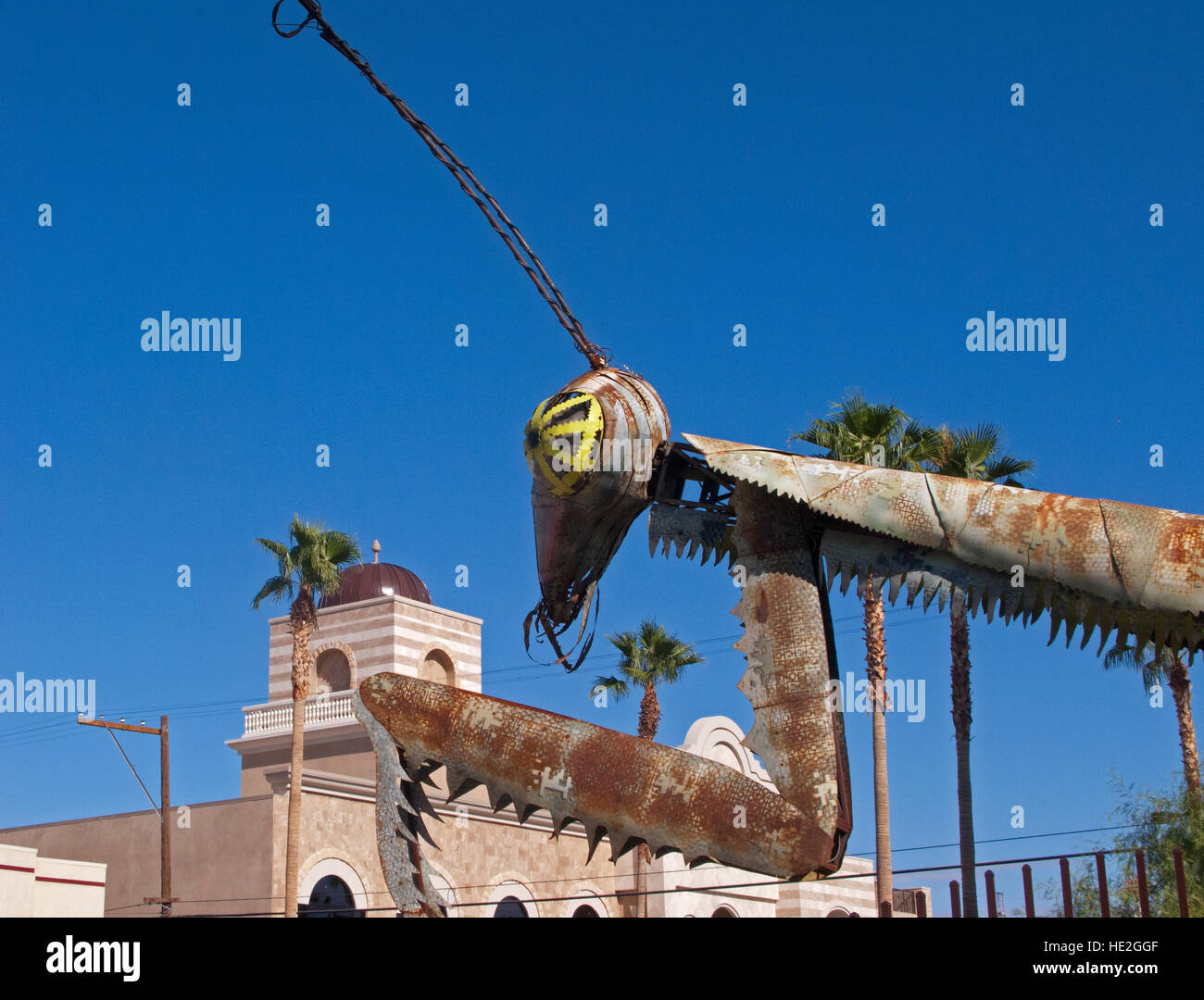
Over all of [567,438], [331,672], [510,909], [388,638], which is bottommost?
[510,909]

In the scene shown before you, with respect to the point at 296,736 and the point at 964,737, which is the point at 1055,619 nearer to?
the point at 964,737

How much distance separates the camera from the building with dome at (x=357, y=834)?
101 ft

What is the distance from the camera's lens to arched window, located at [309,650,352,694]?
43.1m

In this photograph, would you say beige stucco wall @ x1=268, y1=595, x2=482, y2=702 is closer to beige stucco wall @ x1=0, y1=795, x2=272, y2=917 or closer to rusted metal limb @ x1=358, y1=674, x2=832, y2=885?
beige stucco wall @ x1=0, y1=795, x2=272, y2=917

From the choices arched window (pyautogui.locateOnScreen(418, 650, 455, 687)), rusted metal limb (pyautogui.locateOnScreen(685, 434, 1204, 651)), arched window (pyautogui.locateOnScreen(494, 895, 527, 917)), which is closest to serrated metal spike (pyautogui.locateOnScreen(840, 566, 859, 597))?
rusted metal limb (pyautogui.locateOnScreen(685, 434, 1204, 651))

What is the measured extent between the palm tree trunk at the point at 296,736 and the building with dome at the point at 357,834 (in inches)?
18.1

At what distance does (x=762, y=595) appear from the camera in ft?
24.3

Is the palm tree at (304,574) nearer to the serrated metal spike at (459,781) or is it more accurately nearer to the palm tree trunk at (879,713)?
the palm tree trunk at (879,713)

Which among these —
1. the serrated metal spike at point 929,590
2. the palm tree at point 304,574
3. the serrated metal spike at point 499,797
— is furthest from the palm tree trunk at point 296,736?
the serrated metal spike at point 929,590

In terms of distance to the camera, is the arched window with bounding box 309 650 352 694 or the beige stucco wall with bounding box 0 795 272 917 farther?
the arched window with bounding box 309 650 352 694

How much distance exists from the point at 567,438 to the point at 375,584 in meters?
38.0

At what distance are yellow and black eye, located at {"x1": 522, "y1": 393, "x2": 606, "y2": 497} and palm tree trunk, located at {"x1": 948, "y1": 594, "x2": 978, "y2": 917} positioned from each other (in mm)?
16050

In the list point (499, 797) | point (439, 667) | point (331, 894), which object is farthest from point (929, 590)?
point (439, 667)
